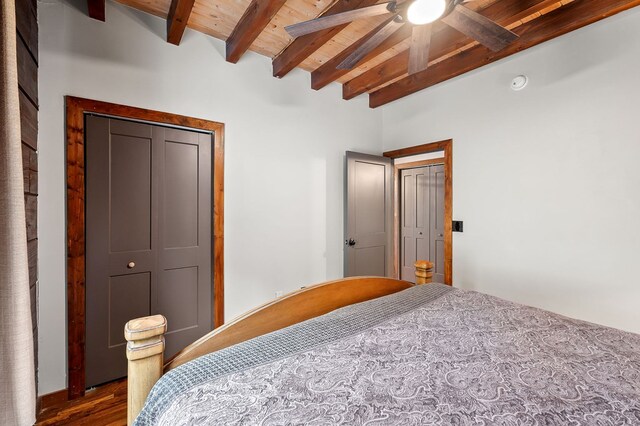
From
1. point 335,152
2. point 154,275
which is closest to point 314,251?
point 335,152

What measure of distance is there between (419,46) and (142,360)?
6.93 ft

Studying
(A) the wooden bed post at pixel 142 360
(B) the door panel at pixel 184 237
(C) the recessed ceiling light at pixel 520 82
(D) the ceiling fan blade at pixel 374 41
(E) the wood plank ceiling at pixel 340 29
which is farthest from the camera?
(C) the recessed ceiling light at pixel 520 82

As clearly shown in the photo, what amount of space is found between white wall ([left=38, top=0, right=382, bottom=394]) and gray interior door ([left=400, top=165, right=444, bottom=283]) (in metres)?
1.32

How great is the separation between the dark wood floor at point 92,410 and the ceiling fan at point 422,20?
2588mm

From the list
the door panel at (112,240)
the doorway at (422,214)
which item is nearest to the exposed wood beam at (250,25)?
the door panel at (112,240)

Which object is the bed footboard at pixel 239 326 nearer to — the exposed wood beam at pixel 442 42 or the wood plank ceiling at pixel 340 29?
the wood plank ceiling at pixel 340 29

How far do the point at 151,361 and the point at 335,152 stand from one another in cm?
291

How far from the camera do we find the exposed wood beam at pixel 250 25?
1.95 metres

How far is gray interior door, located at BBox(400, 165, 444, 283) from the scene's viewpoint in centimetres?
452

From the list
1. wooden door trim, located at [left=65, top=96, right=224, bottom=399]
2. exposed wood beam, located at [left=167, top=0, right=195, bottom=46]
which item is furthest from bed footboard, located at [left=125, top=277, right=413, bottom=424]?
exposed wood beam, located at [left=167, top=0, right=195, bottom=46]

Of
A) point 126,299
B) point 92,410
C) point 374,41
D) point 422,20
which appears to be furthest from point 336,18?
point 92,410

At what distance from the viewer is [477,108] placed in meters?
2.94

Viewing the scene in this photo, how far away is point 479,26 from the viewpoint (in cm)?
151

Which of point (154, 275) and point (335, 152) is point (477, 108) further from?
point (154, 275)
